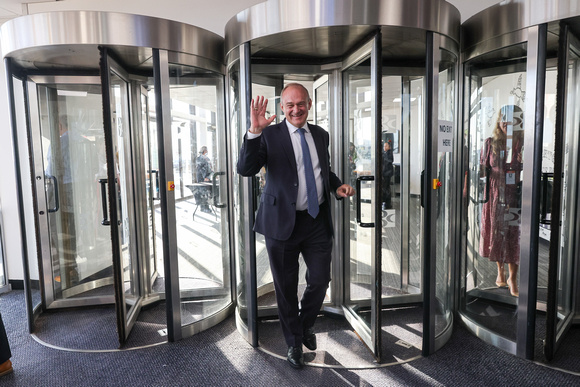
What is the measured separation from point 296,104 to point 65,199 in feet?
8.31

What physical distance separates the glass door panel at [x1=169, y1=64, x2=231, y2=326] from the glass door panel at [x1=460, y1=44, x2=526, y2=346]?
1945mm

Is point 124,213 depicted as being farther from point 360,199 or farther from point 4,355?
point 360,199

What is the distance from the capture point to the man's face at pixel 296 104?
2447 mm

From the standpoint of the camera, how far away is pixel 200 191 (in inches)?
128

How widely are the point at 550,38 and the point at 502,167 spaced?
2.83 feet


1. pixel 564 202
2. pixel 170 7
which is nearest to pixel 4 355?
pixel 170 7

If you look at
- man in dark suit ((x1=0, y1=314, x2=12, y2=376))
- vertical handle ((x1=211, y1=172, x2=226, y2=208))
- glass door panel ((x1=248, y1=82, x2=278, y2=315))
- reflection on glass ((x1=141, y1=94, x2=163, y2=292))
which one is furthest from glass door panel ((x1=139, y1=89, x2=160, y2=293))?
man in dark suit ((x1=0, y1=314, x2=12, y2=376))

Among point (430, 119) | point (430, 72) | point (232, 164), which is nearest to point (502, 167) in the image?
point (430, 119)

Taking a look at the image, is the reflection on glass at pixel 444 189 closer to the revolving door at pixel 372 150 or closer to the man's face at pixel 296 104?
the revolving door at pixel 372 150

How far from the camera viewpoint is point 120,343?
112 inches

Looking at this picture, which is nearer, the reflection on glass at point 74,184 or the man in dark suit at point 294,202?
the man in dark suit at point 294,202

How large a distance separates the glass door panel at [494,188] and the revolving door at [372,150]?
236 millimetres

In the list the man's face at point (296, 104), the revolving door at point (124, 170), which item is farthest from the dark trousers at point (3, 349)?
the man's face at point (296, 104)

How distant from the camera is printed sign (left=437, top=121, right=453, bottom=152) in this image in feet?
8.59
